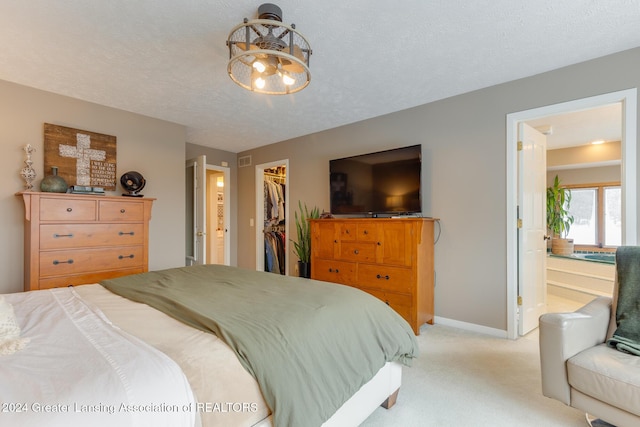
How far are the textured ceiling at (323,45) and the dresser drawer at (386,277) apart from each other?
180 centimetres

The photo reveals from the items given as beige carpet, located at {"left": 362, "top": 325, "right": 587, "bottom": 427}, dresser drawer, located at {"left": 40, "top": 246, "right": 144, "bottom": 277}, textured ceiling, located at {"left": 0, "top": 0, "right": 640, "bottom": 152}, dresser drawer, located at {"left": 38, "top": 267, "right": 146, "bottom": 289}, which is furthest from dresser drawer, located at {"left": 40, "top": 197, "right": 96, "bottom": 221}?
beige carpet, located at {"left": 362, "top": 325, "right": 587, "bottom": 427}

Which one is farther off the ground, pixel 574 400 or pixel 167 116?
pixel 167 116

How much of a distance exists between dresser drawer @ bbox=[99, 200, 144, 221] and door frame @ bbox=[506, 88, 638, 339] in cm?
367

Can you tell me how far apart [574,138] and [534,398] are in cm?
440

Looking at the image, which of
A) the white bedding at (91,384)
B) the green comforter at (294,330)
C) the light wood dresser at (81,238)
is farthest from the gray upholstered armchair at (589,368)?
the light wood dresser at (81,238)

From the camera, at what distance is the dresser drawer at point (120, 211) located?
9.15ft

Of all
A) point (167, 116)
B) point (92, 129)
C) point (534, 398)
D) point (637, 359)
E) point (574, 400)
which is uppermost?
point (167, 116)

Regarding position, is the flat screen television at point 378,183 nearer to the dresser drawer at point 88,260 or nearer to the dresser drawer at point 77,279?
the dresser drawer at point 88,260

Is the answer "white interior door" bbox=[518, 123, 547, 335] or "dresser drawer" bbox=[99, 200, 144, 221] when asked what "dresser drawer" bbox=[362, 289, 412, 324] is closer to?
"white interior door" bbox=[518, 123, 547, 335]

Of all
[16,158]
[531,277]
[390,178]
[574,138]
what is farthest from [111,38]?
[574,138]

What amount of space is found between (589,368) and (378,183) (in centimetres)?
237

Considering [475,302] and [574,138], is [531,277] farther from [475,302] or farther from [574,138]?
[574,138]

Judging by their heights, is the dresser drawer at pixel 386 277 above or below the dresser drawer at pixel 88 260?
below

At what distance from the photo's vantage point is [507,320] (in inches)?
107
